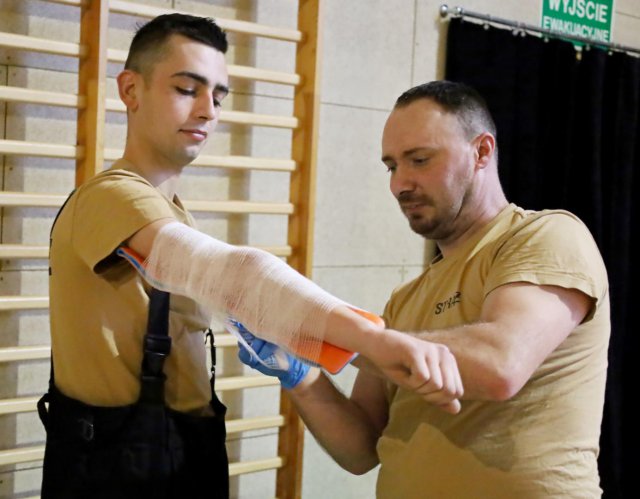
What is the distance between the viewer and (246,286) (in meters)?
1.22

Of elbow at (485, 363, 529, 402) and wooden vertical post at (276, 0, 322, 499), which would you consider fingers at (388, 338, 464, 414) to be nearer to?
elbow at (485, 363, 529, 402)

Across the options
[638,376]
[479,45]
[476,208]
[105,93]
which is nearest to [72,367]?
[476,208]

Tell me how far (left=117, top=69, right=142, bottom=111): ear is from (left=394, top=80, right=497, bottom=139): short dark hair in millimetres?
592

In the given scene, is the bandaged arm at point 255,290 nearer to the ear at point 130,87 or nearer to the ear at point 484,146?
the ear at point 130,87

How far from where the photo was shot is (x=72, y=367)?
4.79 feet

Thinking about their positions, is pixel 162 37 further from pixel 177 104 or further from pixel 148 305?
pixel 148 305

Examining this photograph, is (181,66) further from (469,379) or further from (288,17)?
(288,17)

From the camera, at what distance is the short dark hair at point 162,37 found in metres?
1.60

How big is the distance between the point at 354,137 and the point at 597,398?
1.73 m

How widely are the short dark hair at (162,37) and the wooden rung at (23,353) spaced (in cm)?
107

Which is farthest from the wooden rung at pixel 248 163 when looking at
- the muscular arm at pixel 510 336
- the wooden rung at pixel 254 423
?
the muscular arm at pixel 510 336

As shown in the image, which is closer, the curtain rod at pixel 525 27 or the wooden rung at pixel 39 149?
the wooden rung at pixel 39 149

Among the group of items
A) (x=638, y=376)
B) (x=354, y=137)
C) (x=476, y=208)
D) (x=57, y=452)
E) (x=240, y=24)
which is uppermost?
(x=240, y=24)

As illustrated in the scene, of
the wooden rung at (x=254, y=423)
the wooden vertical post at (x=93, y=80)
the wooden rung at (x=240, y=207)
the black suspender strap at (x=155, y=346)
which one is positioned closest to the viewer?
the black suspender strap at (x=155, y=346)
